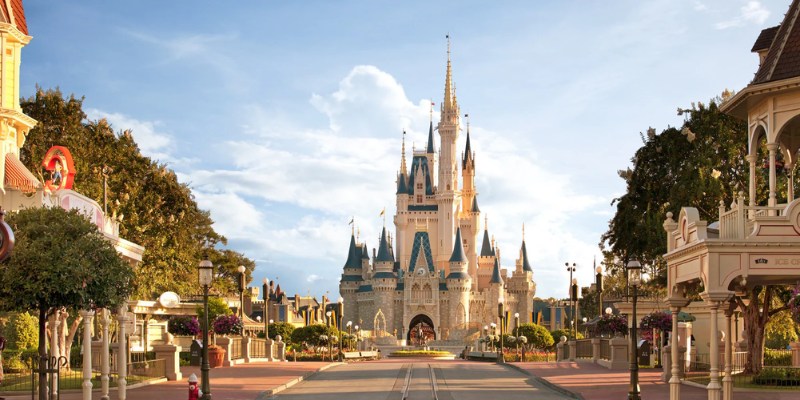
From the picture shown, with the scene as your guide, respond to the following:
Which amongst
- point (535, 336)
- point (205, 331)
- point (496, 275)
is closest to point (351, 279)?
point (496, 275)

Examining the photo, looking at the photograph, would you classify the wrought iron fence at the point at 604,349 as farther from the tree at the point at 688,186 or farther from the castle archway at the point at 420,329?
the castle archway at the point at 420,329

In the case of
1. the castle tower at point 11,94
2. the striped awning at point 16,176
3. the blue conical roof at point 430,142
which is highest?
the blue conical roof at point 430,142

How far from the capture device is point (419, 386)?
32406 millimetres

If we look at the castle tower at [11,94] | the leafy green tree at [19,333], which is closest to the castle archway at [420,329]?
the leafy green tree at [19,333]

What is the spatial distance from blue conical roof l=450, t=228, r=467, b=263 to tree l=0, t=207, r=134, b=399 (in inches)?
5231

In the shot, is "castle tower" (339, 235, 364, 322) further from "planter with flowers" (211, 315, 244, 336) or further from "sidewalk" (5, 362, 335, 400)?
"sidewalk" (5, 362, 335, 400)

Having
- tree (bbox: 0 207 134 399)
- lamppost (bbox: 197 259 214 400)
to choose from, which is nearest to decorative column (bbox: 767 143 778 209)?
lamppost (bbox: 197 259 214 400)

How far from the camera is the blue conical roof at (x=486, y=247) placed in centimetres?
16850

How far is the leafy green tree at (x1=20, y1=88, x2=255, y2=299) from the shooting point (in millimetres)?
48531

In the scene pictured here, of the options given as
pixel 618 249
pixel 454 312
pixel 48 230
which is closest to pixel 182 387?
pixel 48 230

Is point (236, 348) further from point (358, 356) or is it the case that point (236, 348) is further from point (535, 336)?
point (535, 336)

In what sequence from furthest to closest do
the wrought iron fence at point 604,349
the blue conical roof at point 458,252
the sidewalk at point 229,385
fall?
the blue conical roof at point 458,252 < the wrought iron fence at point 604,349 < the sidewalk at point 229,385

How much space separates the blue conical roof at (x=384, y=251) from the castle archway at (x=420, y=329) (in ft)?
31.0

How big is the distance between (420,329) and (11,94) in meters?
121
